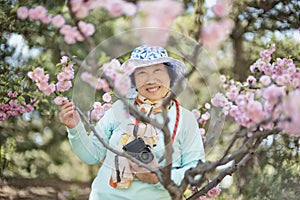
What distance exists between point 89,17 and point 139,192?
62.1 inches

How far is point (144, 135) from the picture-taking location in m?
1.35

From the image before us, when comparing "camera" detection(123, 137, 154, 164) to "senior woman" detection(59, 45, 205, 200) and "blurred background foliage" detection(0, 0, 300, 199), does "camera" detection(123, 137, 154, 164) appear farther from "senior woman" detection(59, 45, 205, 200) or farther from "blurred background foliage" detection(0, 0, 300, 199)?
"blurred background foliage" detection(0, 0, 300, 199)

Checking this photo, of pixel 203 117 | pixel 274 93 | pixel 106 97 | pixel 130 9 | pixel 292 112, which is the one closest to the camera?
pixel 292 112

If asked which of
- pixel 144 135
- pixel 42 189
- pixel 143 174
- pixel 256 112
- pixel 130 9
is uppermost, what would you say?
pixel 130 9

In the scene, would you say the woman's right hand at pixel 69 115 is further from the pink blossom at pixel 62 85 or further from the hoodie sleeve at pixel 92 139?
the pink blossom at pixel 62 85

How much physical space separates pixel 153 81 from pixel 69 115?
0.81 feet

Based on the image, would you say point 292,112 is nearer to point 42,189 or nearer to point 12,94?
point 12,94

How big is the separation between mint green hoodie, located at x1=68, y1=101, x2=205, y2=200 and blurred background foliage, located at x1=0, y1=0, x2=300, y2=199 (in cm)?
129

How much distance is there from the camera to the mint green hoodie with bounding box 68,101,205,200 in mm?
1364

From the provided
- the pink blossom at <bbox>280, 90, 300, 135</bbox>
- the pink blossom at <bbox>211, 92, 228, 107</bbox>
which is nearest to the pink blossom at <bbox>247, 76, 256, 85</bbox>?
the pink blossom at <bbox>211, 92, 228, 107</bbox>

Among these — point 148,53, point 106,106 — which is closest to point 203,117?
point 106,106

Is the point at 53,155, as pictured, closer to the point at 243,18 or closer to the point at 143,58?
the point at 243,18

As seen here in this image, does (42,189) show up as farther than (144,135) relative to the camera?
Yes

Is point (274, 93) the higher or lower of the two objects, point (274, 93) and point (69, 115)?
the higher
